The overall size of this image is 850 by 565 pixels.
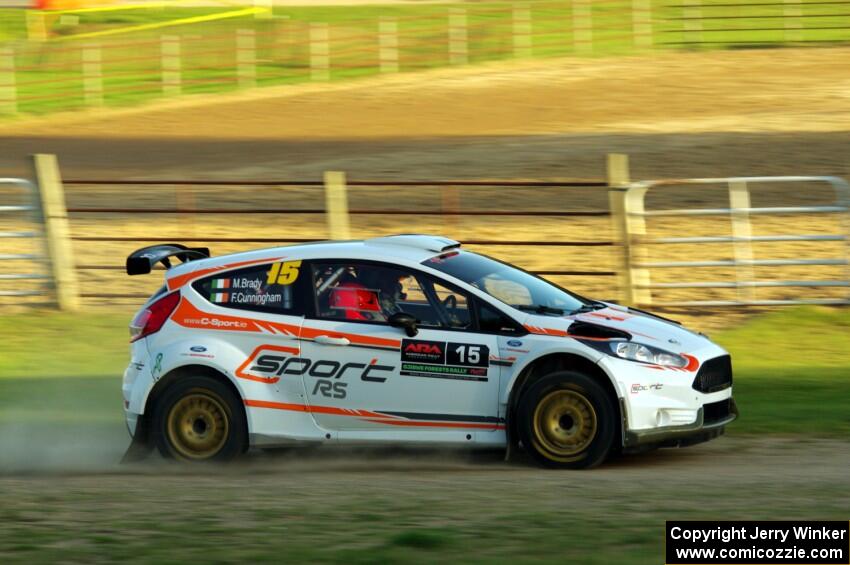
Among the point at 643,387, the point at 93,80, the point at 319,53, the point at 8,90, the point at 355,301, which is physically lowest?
the point at 643,387

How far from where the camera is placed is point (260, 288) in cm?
908

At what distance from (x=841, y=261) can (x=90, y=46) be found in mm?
24254

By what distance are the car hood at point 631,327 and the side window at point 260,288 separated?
66.3 inches


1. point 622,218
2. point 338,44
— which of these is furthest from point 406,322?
point 338,44

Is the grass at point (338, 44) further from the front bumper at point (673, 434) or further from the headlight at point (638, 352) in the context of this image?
the front bumper at point (673, 434)

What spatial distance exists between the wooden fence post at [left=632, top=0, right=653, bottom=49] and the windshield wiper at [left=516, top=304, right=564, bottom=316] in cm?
2863

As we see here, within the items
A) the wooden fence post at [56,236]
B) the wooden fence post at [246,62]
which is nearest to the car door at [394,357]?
the wooden fence post at [56,236]

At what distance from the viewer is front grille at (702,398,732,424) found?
854 cm

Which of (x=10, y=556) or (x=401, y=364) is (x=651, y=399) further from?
(x=10, y=556)

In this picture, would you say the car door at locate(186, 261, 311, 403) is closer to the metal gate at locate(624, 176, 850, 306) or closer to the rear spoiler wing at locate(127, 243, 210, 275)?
the rear spoiler wing at locate(127, 243, 210, 275)

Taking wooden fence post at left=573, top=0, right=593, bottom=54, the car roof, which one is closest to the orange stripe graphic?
the car roof

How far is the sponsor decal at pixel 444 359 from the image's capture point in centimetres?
855

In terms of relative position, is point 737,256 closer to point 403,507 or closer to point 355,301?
point 355,301

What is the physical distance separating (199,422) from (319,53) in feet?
88.4
